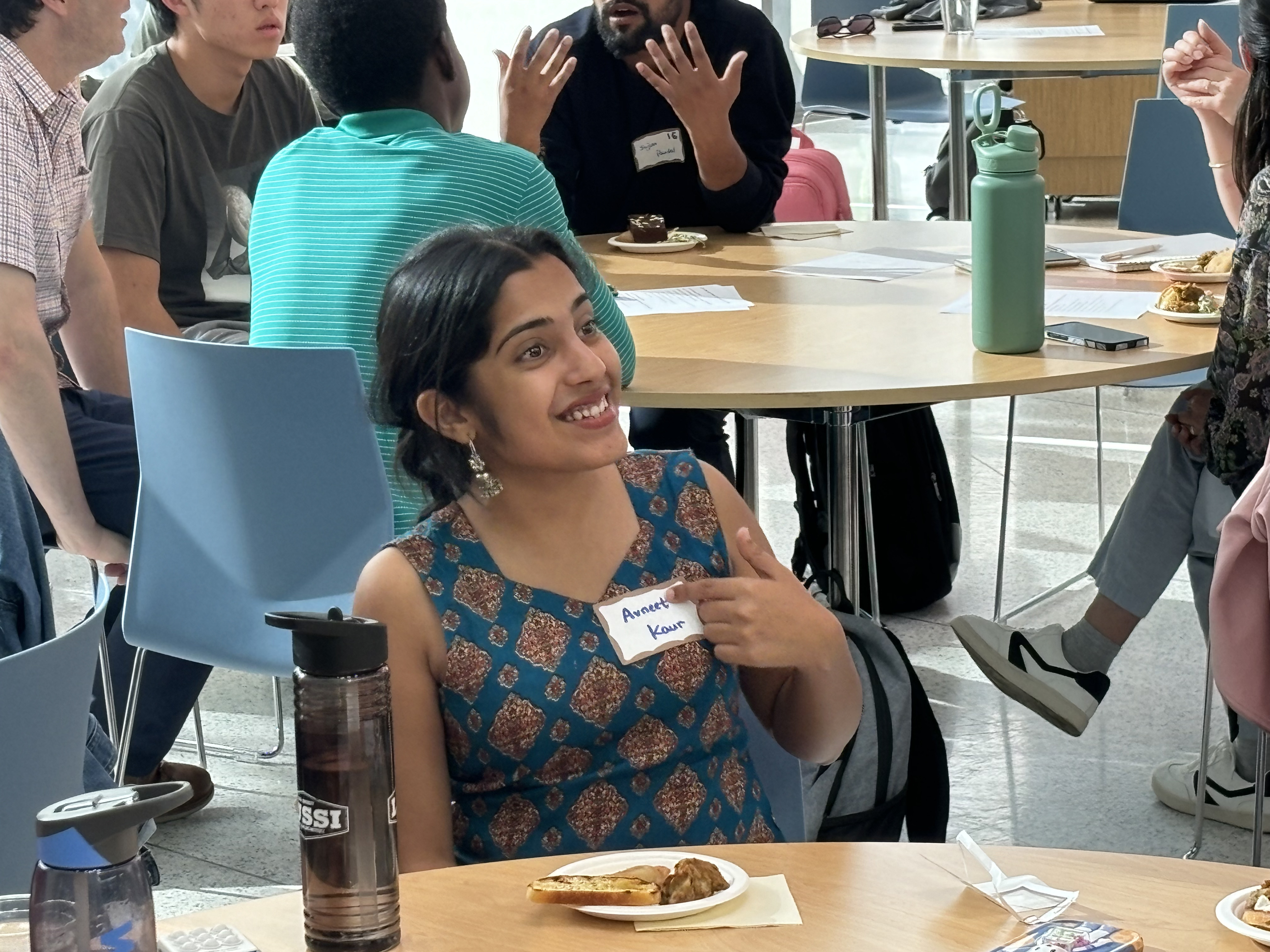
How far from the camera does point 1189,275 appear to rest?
2615 millimetres

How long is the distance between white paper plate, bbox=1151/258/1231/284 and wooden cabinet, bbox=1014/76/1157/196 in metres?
3.97

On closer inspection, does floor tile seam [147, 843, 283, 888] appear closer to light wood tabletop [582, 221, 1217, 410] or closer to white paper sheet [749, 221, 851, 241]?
light wood tabletop [582, 221, 1217, 410]

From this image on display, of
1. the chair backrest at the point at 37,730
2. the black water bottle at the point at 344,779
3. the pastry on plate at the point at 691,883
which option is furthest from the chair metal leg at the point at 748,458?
the black water bottle at the point at 344,779

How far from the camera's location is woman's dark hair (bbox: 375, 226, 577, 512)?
1.53 metres

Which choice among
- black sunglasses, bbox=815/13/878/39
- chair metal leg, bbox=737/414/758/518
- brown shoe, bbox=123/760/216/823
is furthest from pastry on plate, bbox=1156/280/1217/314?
black sunglasses, bbox=815/13/878/39

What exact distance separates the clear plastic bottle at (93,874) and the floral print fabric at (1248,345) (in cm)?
174

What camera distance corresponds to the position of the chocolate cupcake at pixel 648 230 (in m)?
3.15

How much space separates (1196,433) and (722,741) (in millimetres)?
1274

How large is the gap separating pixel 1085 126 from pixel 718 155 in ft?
12.5

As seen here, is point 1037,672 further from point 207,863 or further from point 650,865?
point 650,865

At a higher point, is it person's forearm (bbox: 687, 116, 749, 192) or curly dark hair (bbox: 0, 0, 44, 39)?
curly dark hair (bbox: 0, 0, 44, 39)

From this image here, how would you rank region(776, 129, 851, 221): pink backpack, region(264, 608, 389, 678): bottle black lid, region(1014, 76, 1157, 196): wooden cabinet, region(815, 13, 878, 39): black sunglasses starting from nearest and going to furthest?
region(264, 608, 389, 678): bottle black lid, region(776, 129, 851, 221): pink backpack, region(815, 13, 878, 39): black sunglasses, region(1014, 76, 1157, 196): wooden cabinet

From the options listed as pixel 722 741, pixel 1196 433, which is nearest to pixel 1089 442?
pixel 1196 433

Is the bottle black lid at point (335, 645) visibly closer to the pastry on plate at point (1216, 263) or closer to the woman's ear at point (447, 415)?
the woman's ear at point (447, 415)
